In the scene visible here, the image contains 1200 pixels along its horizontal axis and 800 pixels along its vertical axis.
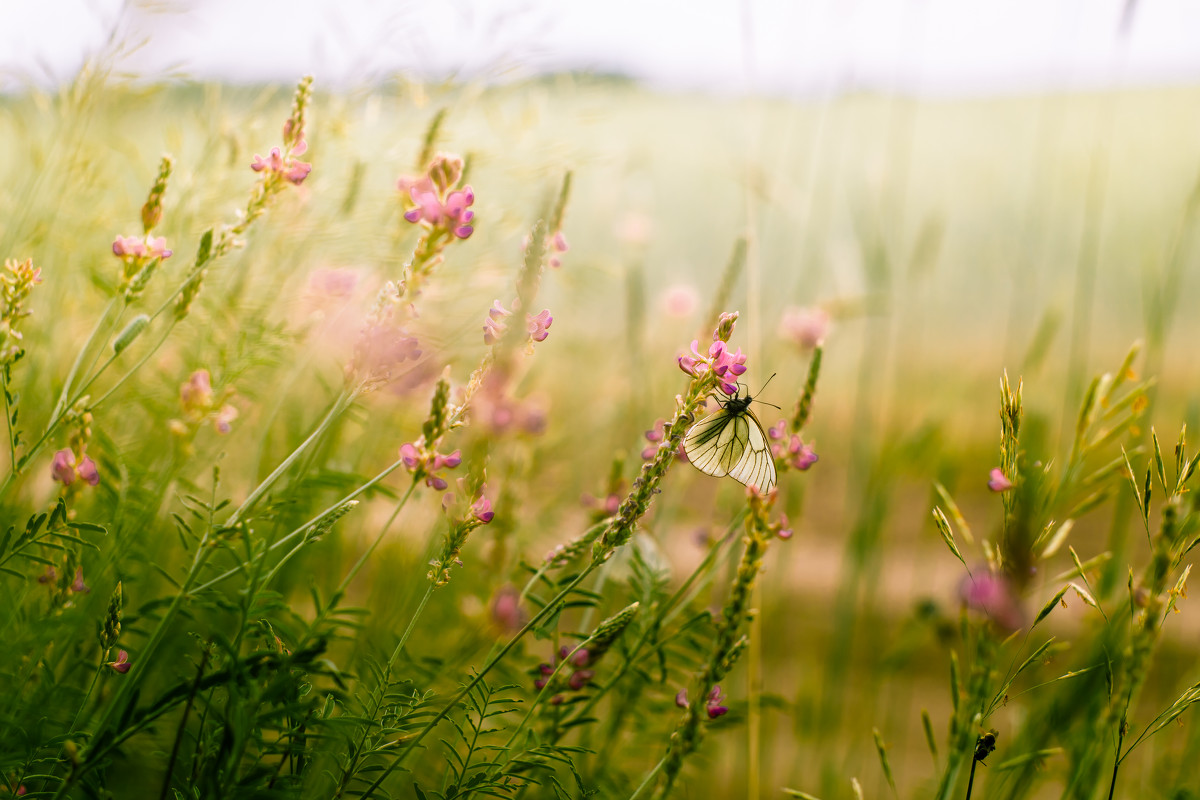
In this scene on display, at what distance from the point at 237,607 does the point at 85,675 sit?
50cm

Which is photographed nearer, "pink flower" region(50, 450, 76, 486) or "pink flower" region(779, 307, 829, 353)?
"pink flower" region(50, 450, 76, 486)

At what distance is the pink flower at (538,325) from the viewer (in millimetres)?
731

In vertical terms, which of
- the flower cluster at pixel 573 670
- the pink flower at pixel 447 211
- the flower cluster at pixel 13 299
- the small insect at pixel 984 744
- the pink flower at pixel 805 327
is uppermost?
the pink flower at pixel 805 327

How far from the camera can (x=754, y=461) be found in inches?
37.5

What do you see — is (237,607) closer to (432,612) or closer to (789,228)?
(432,612)

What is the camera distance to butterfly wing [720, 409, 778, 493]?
895 millimetres

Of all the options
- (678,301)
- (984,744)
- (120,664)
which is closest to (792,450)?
(984,744)

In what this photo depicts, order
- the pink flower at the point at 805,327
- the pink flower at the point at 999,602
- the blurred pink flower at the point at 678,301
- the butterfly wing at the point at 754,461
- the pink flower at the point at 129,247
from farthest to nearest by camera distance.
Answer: the blurred pink flower at the point at 678,301 < the pink flower at the point at 805,327 < the butterfly wing at the point at 754,461 < the pink flower at the point at 129,247 < the pink flower at the point at 999,602

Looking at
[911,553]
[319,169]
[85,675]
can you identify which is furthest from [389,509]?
[911,553]

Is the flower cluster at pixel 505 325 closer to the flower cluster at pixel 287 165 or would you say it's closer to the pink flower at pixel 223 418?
the flower cluster at pixel 287 165

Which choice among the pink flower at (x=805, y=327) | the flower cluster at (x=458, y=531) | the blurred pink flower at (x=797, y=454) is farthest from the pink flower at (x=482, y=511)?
the pink flower at (x=805, y=327)

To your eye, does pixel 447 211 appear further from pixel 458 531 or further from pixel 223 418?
pixel 223 418

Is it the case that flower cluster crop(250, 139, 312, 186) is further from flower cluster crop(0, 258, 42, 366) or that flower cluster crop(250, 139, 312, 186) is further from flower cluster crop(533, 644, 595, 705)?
flower cluster crop(533, 644, 595, 705)

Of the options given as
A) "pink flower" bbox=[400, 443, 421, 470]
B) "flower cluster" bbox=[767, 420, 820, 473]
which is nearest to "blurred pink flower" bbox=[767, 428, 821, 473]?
"flower cluster" bbox=[767, 420, 820, 473]
